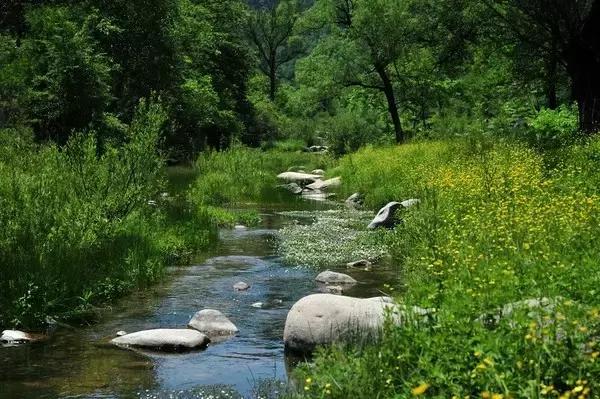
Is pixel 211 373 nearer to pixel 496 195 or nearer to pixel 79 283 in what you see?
pixel 79 283

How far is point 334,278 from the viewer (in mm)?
11688

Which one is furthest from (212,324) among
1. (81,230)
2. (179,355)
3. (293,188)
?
(293,188)

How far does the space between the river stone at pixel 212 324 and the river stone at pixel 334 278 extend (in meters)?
2.82

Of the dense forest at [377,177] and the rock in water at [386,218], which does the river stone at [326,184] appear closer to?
the dense forest at [377,177]

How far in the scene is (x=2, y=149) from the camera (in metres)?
14.0

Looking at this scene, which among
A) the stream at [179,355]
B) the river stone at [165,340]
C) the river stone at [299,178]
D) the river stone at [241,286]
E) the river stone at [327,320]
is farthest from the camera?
the river stone at [299,178]

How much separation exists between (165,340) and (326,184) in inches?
902

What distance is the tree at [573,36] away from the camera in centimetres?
1969

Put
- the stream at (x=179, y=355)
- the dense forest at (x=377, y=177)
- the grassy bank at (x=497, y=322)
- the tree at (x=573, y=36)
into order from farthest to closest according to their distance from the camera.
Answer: the tree at (x=573, y=36), the stream at (x=179, y=355), the dense forest at (x=377, y=177), the grassy bank at (x=497, y=322)

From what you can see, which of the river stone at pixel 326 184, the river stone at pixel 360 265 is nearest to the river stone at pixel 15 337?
the river stone at pixel 360 265

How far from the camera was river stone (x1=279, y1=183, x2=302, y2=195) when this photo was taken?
2991 cm

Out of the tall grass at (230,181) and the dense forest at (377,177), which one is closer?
the dense forest at (377,177)

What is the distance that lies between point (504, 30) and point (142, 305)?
1806 cm

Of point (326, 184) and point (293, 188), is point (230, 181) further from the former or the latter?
point (326, 184)
